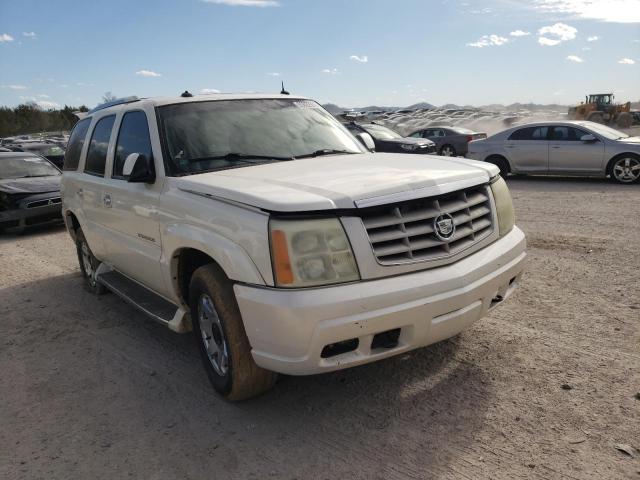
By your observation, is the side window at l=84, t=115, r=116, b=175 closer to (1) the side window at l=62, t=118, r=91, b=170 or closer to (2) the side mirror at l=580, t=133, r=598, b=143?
(1) the side window at l=62, t=118, r=91, b=170

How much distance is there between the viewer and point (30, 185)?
1065 centimetres

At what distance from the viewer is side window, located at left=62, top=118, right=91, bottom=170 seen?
563cm

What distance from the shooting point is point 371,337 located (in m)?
2.81

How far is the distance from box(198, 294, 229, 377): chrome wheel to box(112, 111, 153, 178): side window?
1219 mm

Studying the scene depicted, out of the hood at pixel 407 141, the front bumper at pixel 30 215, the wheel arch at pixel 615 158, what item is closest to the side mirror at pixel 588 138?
the wheel arch at pixel 615 158

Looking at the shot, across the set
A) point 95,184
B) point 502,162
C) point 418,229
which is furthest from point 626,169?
point 95,184

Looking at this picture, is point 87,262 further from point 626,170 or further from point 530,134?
point 530,134

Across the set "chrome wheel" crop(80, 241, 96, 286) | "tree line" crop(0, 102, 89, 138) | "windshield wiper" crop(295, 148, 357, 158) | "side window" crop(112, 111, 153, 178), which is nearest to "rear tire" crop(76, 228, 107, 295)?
"chrome wheel" crop(80, 241, 96, 286)

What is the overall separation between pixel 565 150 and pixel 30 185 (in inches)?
455

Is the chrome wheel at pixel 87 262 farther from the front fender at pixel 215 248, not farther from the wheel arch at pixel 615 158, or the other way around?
the wheel arch at pixel 615 158

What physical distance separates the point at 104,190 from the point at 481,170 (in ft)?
10.3

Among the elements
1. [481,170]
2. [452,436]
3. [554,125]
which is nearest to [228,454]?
[452,436]

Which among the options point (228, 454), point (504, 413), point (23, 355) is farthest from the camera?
point (23, 355)

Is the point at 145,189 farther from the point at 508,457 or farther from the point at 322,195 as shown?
the point at 508,457
